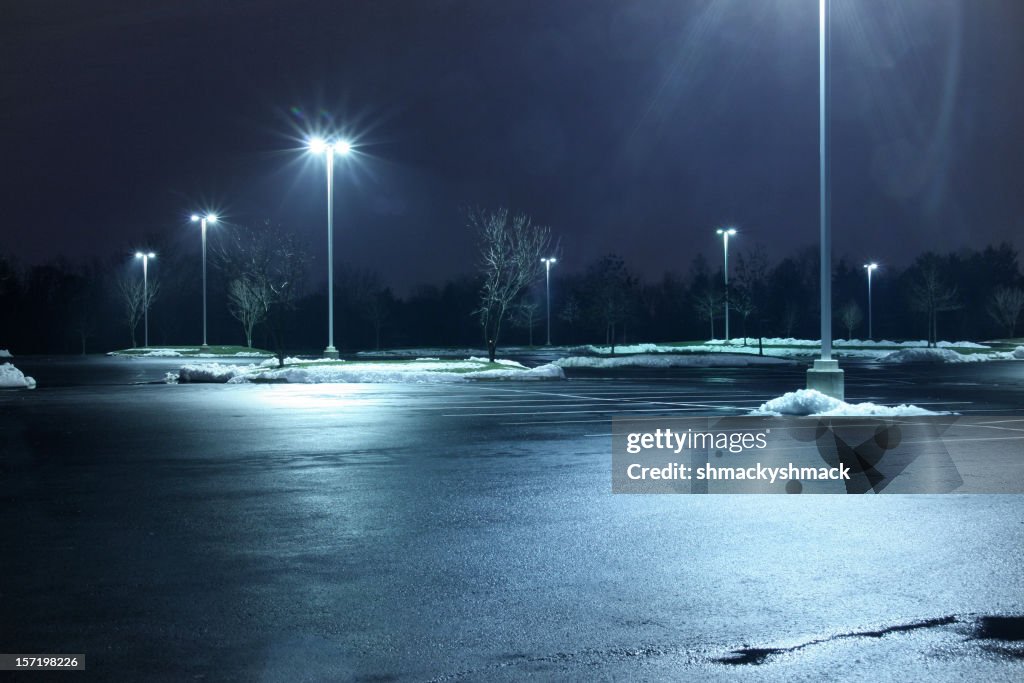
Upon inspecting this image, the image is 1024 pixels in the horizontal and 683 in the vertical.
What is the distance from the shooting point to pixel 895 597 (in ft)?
Answer: 19.7

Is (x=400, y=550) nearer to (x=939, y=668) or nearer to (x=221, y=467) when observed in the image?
(x=939, y=668)

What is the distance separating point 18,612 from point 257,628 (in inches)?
60.0

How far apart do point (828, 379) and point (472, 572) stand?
14904 mm

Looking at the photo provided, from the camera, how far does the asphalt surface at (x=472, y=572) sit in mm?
4914

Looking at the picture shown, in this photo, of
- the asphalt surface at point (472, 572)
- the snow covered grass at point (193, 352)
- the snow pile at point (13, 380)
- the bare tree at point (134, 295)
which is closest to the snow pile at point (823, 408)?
the asphalt surface at point (472, 572)

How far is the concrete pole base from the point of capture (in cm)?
1967

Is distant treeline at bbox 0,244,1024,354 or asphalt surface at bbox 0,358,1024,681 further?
distant treeline at bbox 0,244,1024,354

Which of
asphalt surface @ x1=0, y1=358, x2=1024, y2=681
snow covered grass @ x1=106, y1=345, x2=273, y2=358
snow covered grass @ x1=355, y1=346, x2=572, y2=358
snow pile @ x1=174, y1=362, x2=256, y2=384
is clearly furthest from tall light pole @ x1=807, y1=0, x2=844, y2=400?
snow covered grass @ x1=106, y1=345, x2=273, y2=358

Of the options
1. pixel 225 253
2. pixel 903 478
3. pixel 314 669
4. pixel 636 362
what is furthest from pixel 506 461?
pixel 225 253

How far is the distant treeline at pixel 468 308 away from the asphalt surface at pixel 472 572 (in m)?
65.7

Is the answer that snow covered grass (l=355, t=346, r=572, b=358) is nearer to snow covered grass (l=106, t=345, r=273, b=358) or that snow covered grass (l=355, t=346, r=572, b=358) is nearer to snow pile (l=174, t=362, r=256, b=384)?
snow covered grass (l=106, t=345, r=273, b=358)

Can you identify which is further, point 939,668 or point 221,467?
point 221,467

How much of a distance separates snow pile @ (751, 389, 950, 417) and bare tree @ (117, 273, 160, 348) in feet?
248

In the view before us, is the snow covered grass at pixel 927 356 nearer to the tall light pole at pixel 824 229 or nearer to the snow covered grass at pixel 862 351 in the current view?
the snow covered grass at pixel 862 351
